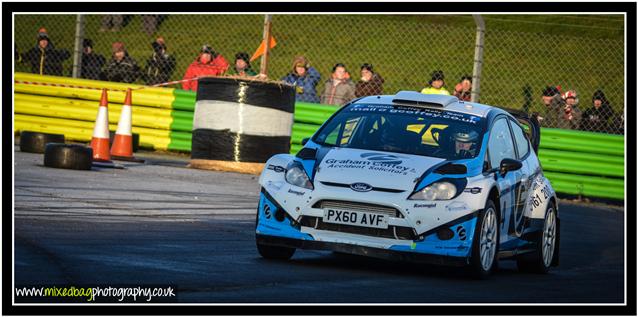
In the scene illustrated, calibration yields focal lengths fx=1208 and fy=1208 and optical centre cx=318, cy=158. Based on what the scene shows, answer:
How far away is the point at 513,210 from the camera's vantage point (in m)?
9.49

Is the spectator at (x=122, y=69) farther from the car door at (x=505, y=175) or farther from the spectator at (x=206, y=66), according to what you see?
the car door at (x=505, y=175)

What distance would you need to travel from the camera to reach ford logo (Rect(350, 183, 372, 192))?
841 cm

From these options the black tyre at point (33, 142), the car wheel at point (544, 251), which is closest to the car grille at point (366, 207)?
the car wheel at point (544, 251)

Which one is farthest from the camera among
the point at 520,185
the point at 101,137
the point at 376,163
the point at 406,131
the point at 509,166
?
the point at 101,137

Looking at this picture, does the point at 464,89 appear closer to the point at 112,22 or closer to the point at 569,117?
the point at 569,117

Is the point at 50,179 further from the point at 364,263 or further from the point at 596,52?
the point at 596,52

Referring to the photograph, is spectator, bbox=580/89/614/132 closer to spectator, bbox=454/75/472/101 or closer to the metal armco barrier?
the metal armco barrier

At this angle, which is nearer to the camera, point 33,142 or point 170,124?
point 33,142

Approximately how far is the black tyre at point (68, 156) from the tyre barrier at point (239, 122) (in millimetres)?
2396

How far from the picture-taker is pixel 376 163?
8.72m

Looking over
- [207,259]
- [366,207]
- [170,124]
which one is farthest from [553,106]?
[207,259]

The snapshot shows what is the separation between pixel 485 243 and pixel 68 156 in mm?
7293

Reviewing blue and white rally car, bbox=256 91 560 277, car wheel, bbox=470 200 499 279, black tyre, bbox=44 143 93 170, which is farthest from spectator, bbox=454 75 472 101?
car wheel, bbox=470 200 499 279

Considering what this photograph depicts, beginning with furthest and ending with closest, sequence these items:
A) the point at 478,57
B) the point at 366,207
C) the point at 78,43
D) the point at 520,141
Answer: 1. the point at 78,43
2. the point at 478,57
3. the point at 520,141
4. the point at 366,207
